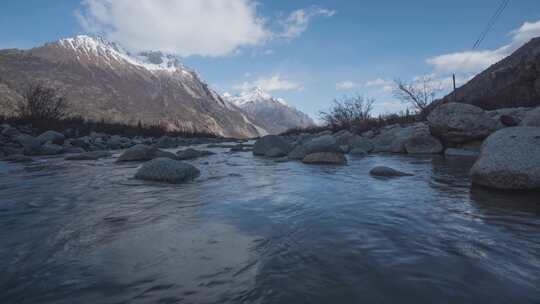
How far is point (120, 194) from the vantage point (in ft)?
13.7

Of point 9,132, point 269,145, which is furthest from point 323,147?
point 9,132

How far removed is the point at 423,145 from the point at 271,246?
9.23 metres

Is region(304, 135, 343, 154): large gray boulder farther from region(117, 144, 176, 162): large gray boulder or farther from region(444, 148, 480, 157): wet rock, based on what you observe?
region(117, 144, 176, 162): large gray boulder

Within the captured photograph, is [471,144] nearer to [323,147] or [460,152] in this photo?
[460,152]

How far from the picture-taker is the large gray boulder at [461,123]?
8.47 m

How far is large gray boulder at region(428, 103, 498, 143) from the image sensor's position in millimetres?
8474

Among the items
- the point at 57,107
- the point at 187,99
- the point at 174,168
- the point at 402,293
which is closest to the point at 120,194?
the point at 174,168

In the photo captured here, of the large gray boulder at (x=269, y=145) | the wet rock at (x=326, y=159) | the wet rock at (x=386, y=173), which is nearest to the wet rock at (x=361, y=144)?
the large gray boulder at (x=269, y=145)

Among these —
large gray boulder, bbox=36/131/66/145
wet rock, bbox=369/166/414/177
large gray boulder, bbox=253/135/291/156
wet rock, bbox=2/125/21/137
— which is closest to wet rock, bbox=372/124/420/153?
large gray boulder, bbox=253/135/291/156

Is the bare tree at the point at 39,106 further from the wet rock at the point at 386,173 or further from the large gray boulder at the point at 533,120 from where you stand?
the large gray boulder at the point at 533,120

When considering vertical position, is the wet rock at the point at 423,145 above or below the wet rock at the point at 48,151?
below

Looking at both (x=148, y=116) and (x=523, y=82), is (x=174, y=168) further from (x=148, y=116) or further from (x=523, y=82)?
(x=148, y=116)

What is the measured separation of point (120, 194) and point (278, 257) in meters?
2.92

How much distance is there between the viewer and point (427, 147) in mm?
9977
